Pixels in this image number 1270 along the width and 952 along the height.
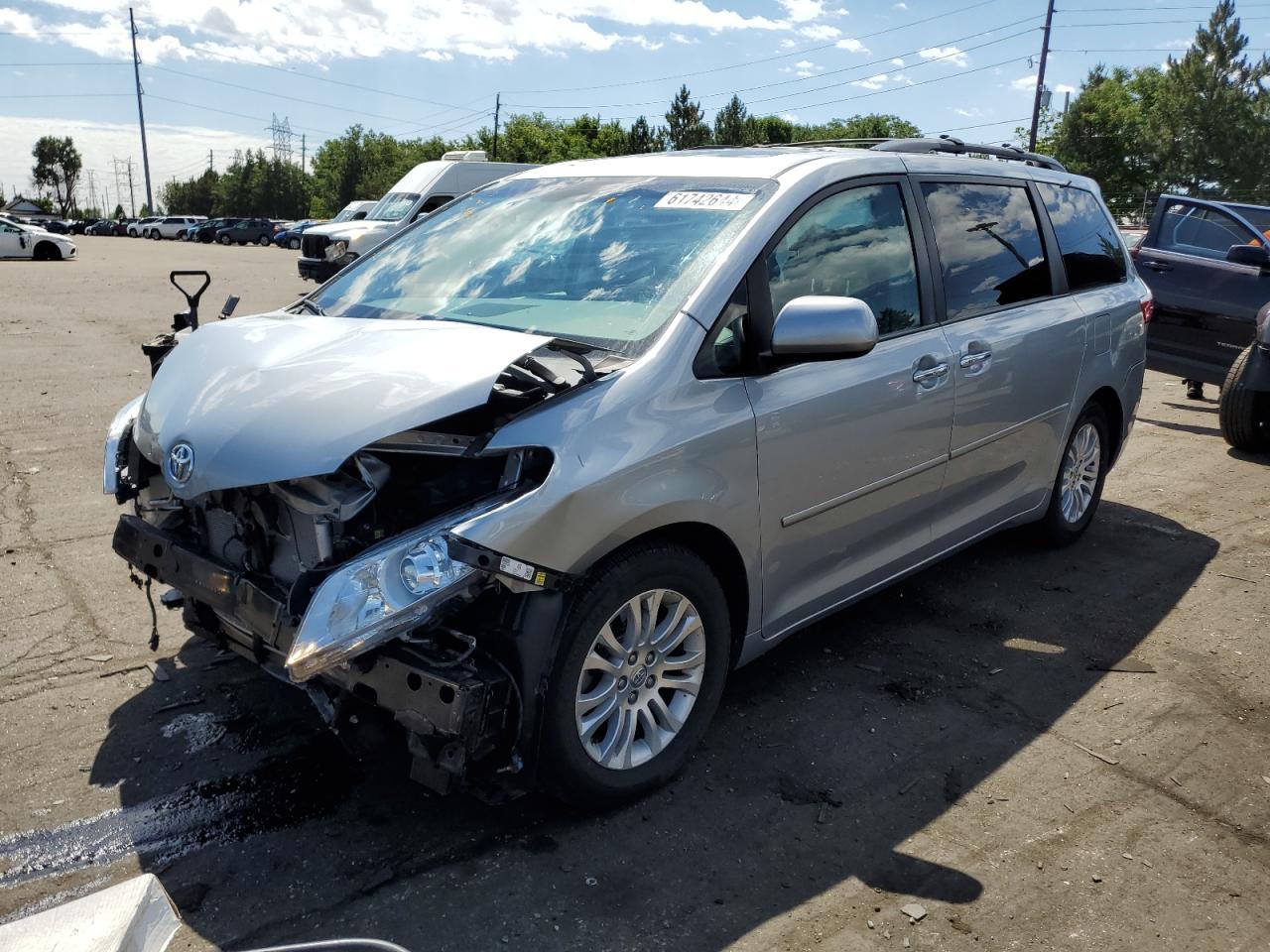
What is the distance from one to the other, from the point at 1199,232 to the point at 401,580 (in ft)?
31.9

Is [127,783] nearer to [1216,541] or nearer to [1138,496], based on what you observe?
[1216,541]

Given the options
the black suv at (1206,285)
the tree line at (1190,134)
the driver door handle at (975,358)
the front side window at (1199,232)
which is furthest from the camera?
the tree line at (1190,134)

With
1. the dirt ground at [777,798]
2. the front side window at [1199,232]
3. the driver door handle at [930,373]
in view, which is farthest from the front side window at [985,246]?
the front side window at [1199,232]

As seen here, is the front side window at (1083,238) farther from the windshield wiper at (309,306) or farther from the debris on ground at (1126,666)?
the windshield wiper at (309,306)

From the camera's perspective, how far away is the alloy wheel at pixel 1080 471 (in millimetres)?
5508

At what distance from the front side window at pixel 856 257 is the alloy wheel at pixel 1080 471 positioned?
181 cm

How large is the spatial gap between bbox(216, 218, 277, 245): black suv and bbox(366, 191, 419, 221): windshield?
40.6 metres

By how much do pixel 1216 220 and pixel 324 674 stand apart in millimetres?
9928

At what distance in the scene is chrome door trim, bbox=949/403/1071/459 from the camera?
4.41m

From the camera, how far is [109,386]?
29.9 feet

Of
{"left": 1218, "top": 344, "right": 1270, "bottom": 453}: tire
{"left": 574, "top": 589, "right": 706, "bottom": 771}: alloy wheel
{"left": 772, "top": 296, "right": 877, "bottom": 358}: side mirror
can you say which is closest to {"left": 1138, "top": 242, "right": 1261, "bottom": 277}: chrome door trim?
{"left": 1218, "top": 344, "right": 1270, "bottom": 453}: tire

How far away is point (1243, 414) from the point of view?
26.9 ft

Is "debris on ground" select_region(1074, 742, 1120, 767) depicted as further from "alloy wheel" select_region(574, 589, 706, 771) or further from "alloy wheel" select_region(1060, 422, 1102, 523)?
"alloy wheel" select_region(1060, 422, 1102, 523)

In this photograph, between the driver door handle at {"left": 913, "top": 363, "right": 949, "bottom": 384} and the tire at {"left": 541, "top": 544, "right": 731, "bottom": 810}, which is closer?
the tire at {"left": 541, "top": 544, "right": 731, "bottom": 810}
